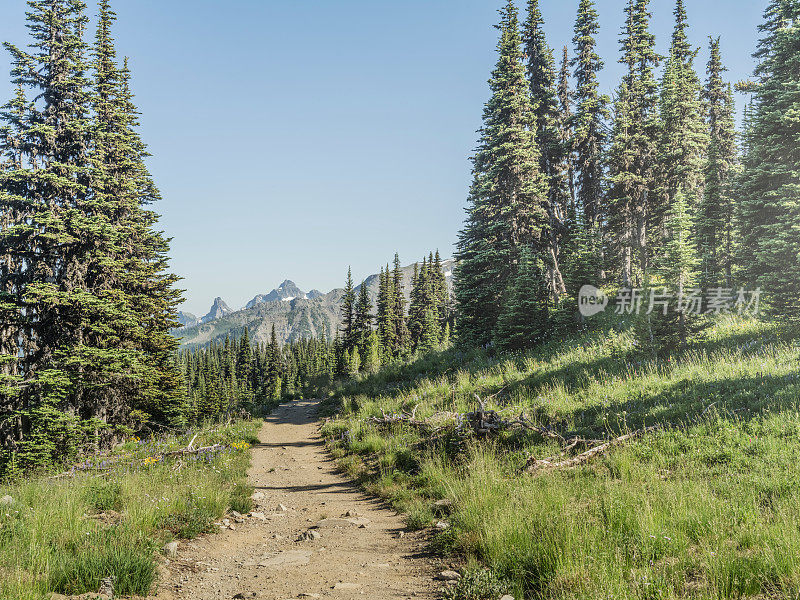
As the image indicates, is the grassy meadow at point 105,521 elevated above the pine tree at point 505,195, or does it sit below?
below

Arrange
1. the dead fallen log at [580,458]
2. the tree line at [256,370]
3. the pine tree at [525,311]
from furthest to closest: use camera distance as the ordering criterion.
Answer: the tree line at [256,370] < the pine tree at [525,311] < the dead fallen log at [580,458]

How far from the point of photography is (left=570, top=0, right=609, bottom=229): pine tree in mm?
31750

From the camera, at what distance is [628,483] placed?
21.1 ft

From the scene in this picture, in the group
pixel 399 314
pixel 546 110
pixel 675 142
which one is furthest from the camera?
pixel 399 314

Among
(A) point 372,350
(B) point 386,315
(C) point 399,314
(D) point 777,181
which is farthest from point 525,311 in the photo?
(C) point 399,314

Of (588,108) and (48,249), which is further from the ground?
(588,108)

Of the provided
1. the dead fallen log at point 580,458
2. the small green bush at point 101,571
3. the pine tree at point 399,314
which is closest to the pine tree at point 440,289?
the pine tree at point 399,314

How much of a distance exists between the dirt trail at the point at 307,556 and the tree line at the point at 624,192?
1449 cm

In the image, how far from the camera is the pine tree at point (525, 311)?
23.1 meters

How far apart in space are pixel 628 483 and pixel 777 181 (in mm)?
21953

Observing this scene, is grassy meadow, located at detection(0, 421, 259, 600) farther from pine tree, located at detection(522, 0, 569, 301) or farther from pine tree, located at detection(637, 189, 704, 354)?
pine tree, located at detection(522, 0, 569, 301)

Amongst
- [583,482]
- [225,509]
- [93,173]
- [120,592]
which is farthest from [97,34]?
[583,482]

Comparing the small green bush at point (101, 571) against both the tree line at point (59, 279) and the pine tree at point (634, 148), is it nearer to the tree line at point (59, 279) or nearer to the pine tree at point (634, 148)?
the tree line at point (59, 279)

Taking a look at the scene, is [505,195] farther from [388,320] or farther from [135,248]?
[388,320]
